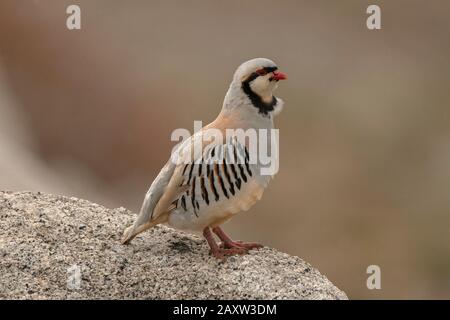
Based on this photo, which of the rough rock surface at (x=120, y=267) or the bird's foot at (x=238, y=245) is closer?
the rough rock surface at (x=120, y=267)

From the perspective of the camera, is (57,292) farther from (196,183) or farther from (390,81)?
(390,81)

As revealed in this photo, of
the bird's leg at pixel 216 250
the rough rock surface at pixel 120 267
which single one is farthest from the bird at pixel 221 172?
the rough rock surface at pixel 120 267

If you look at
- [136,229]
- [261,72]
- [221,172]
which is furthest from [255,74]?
[136,229]

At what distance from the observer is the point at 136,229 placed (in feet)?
19.3

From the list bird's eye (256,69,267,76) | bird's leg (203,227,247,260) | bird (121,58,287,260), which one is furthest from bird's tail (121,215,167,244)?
bird's eye (256,69,267,76)

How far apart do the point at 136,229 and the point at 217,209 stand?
1.90 feet

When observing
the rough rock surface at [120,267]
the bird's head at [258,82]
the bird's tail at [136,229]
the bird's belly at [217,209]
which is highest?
the bird's head at [258,82]

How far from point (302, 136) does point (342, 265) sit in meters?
2.73

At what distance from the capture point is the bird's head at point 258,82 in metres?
5.79

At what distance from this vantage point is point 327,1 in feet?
58.5

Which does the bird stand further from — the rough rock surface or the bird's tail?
the rough rock surface

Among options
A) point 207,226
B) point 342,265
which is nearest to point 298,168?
point 342,265

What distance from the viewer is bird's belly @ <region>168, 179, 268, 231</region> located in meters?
5.70

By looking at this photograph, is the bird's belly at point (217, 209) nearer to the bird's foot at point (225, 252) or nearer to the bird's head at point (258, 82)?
the bird's foot at point (225, 252)
